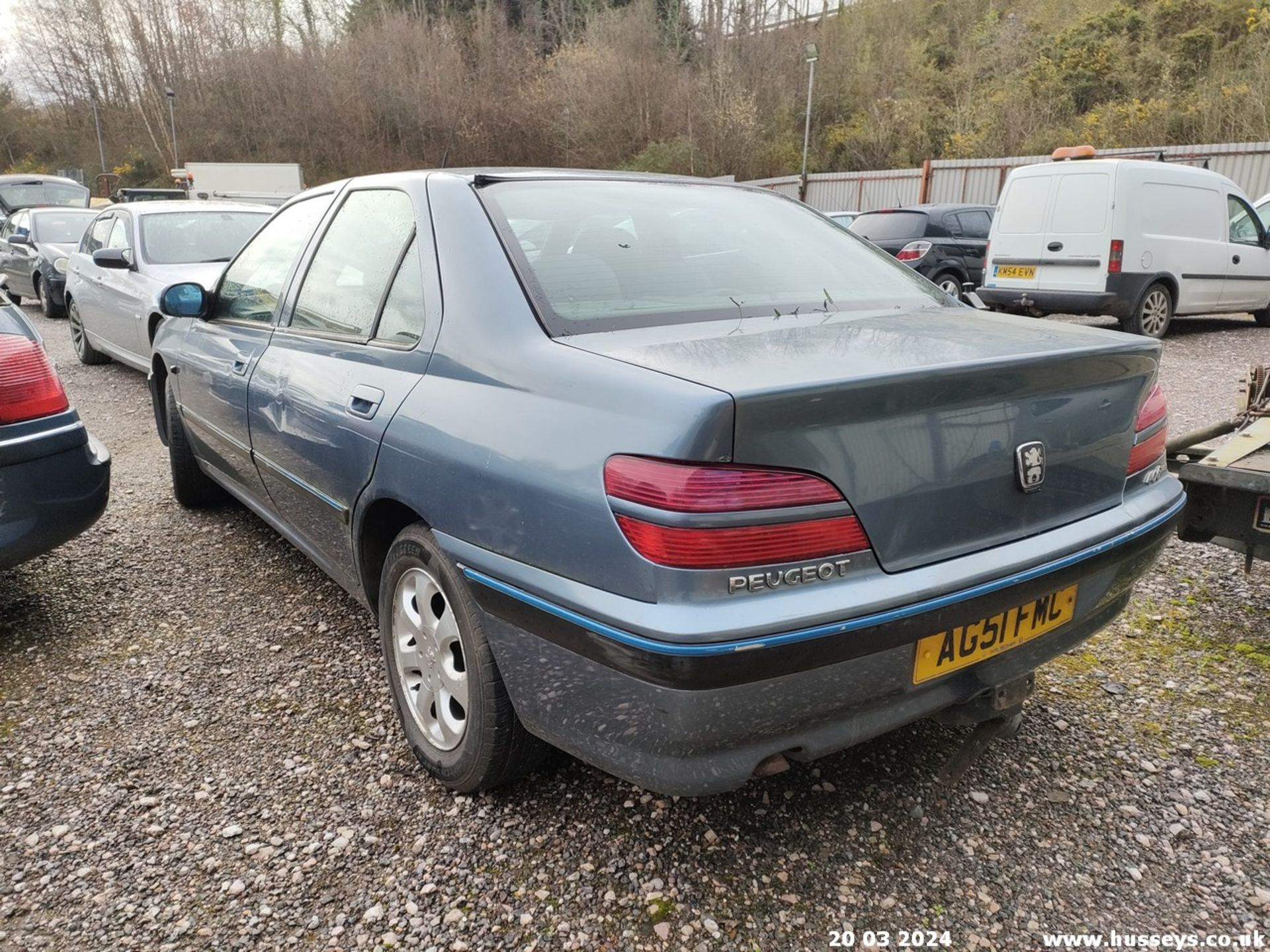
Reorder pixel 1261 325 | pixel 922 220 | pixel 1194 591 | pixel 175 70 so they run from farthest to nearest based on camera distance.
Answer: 1. pixel 175 70
2. pixel 922 220
3. pixel 1261 325
4. pixel 1194 591

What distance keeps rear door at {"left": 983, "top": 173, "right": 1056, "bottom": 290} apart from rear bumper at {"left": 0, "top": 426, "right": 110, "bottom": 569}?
9279 millimetres

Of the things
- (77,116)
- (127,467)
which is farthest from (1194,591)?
(77,116)

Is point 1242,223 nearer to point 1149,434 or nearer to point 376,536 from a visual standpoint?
point 1149,434

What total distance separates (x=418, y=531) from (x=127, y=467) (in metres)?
3.97

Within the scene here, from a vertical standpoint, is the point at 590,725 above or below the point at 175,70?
below

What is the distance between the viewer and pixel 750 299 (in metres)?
2.24

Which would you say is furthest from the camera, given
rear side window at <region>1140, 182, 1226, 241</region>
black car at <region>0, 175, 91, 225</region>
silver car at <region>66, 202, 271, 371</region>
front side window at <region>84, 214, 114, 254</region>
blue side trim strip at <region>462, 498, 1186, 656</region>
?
black car at <region>0, 175, 91, 225</region>

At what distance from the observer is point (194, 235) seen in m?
7.32

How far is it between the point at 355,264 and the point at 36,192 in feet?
67.3

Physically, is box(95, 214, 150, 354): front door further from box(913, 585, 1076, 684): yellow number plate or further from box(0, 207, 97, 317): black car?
box(913, 585, 1076, 684): yellow number plate

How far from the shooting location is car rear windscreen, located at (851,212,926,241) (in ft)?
40.4

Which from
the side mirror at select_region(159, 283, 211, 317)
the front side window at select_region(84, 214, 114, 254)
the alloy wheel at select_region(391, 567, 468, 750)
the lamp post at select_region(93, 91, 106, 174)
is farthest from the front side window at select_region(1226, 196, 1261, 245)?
the lamp post at select_region(93, 91, 106, 174)

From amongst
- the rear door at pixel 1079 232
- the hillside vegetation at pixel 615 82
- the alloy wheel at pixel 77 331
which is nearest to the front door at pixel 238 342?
the alloy wheel at pixel 77 331

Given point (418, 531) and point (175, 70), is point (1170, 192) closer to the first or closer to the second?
point (418, 531)
